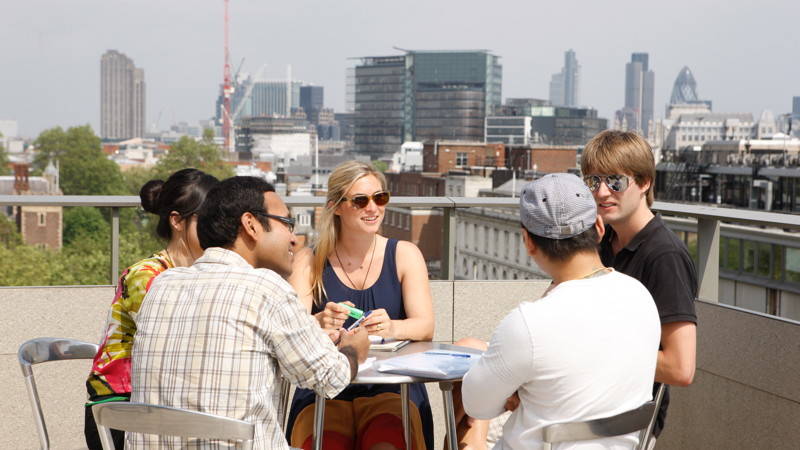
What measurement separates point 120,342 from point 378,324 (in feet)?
2.91

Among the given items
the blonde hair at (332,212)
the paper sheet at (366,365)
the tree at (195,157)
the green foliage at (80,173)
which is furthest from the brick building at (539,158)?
the paper sheet at (366,365)

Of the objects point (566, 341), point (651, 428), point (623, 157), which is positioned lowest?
point (651, 428)

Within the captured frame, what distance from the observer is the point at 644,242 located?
9.50ft

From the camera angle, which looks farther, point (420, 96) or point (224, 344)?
point (420, 96)

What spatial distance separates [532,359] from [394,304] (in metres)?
1.48

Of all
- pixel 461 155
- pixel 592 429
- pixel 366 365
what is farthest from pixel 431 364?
pixel 461 155

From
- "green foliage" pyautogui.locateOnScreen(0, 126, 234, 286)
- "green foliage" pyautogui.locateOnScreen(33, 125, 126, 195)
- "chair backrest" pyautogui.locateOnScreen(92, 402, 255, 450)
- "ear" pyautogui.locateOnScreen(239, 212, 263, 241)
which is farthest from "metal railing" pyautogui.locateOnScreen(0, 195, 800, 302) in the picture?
"green foliage" pyautogui.locateOnScreen(33, 125, 126, 195)

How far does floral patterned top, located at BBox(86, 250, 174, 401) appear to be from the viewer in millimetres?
2863

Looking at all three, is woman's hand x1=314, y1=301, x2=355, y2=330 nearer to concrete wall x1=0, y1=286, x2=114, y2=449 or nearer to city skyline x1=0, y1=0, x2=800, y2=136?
concrete wall x1=0, y1=286, x2=114, y2=449

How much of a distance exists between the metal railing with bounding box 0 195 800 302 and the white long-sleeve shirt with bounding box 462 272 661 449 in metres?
1.40

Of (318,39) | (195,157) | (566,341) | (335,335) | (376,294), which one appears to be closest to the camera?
(566,341)

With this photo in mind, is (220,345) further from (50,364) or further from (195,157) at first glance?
(195,157)

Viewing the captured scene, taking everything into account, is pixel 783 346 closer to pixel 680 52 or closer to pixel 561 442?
pixel 561 442

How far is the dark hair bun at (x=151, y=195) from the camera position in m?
3.29
